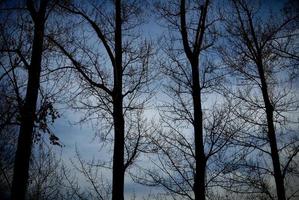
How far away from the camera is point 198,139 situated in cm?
898

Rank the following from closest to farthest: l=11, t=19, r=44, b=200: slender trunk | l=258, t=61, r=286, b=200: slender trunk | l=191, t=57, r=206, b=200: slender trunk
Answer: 1. l=11, t=19, r=44, b=200: slender trunk
2. l=191, t=57, r=206, b=200: slender trunk
3. l=258, t=61, r=286, b=200: slender trunk

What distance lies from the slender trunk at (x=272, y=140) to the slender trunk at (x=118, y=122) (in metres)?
4.87

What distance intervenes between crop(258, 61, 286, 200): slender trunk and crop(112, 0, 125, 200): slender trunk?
4872mm

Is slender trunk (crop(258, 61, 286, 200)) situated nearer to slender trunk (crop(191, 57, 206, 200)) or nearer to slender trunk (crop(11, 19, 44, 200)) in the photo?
slender trunk (crop(191, 57, 206, 200))

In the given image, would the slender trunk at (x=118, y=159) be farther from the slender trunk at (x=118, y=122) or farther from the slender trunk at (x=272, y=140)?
the slender trunk at (x=272, y=140)

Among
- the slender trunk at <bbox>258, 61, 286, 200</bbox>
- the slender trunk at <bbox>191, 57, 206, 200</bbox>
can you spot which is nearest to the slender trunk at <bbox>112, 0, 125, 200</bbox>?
the slender trunk at <bbox>191, 57, 206, 200</bbox>

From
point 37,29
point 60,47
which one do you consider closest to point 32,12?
point 37,29

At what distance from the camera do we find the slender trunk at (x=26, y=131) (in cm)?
625

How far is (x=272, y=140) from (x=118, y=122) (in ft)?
16.9

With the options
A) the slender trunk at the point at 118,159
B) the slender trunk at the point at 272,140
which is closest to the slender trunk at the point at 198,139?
the slender trunk at the point at 118,159

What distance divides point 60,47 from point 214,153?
568 centimetres

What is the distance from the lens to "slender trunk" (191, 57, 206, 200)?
8.47 meters

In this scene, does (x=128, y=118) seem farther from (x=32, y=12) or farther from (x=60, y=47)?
(x=32, y=12)

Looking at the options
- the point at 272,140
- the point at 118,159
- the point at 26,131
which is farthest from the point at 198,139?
the point at 26,131
